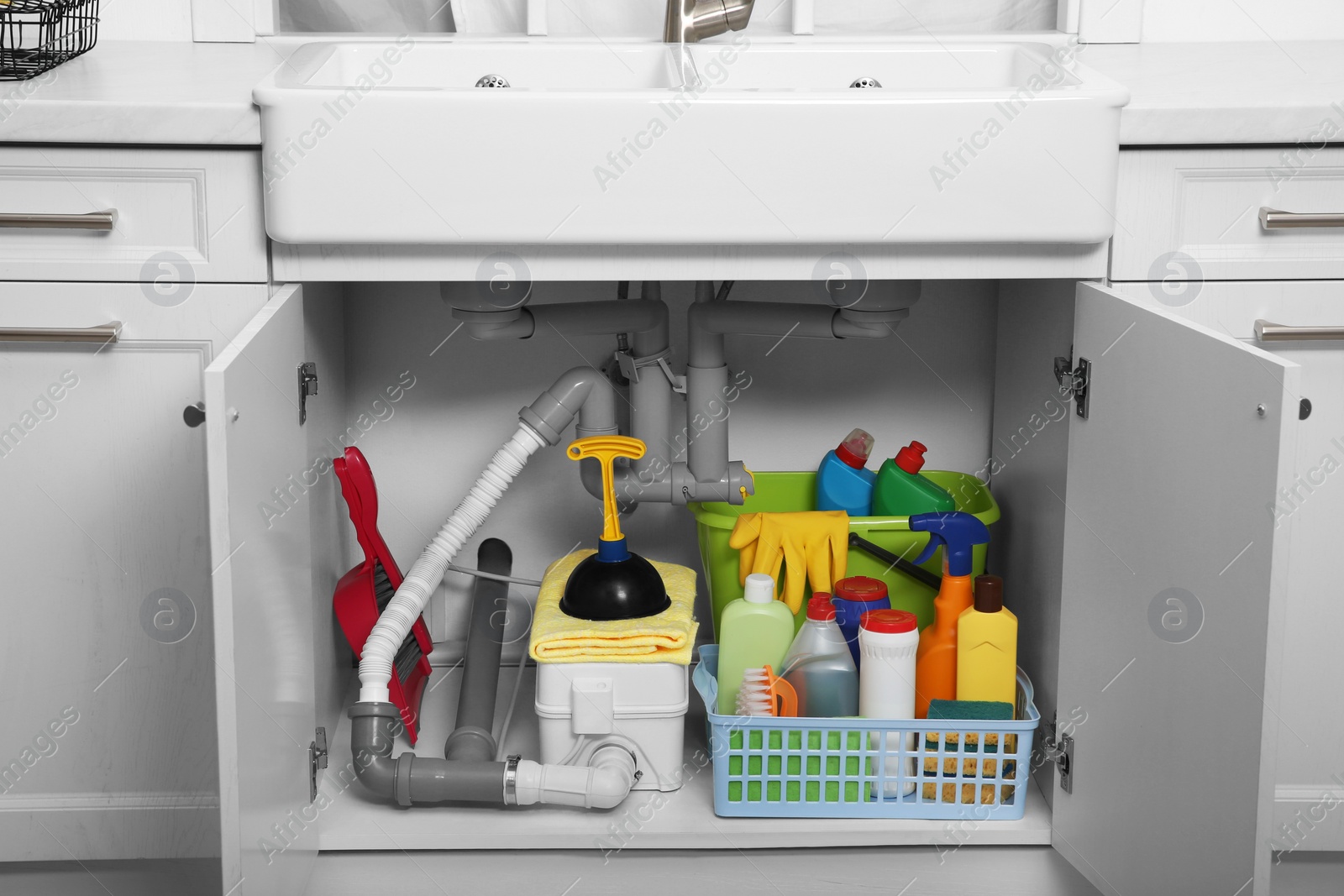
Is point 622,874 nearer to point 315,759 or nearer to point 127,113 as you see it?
point 315,759

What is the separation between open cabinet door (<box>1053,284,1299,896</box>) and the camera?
3.14 ft

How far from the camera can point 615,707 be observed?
139 centimetres

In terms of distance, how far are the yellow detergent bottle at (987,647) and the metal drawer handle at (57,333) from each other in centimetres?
91

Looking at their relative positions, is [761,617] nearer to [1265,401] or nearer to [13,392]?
[1265,401]

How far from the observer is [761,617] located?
4.65 ft

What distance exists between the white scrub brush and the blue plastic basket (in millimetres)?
23

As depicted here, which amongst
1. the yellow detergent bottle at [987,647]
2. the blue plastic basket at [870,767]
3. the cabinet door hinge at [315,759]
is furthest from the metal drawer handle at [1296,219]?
the cabinet door hinge at [315,759]

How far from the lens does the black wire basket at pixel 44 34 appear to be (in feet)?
4.22

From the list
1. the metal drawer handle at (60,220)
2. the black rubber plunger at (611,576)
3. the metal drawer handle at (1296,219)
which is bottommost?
the black rubber plunger at (611,576)

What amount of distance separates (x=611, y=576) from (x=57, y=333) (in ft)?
1.99

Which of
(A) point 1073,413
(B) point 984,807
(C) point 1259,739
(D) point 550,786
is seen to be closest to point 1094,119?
(A) point 1073,413

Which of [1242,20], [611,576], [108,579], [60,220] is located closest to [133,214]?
[60,220]

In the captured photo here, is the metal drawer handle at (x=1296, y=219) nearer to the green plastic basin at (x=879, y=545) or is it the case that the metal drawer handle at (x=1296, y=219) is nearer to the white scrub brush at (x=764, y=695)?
the green plastic basin at (x=879, y=545)

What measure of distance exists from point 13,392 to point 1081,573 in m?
1.06
